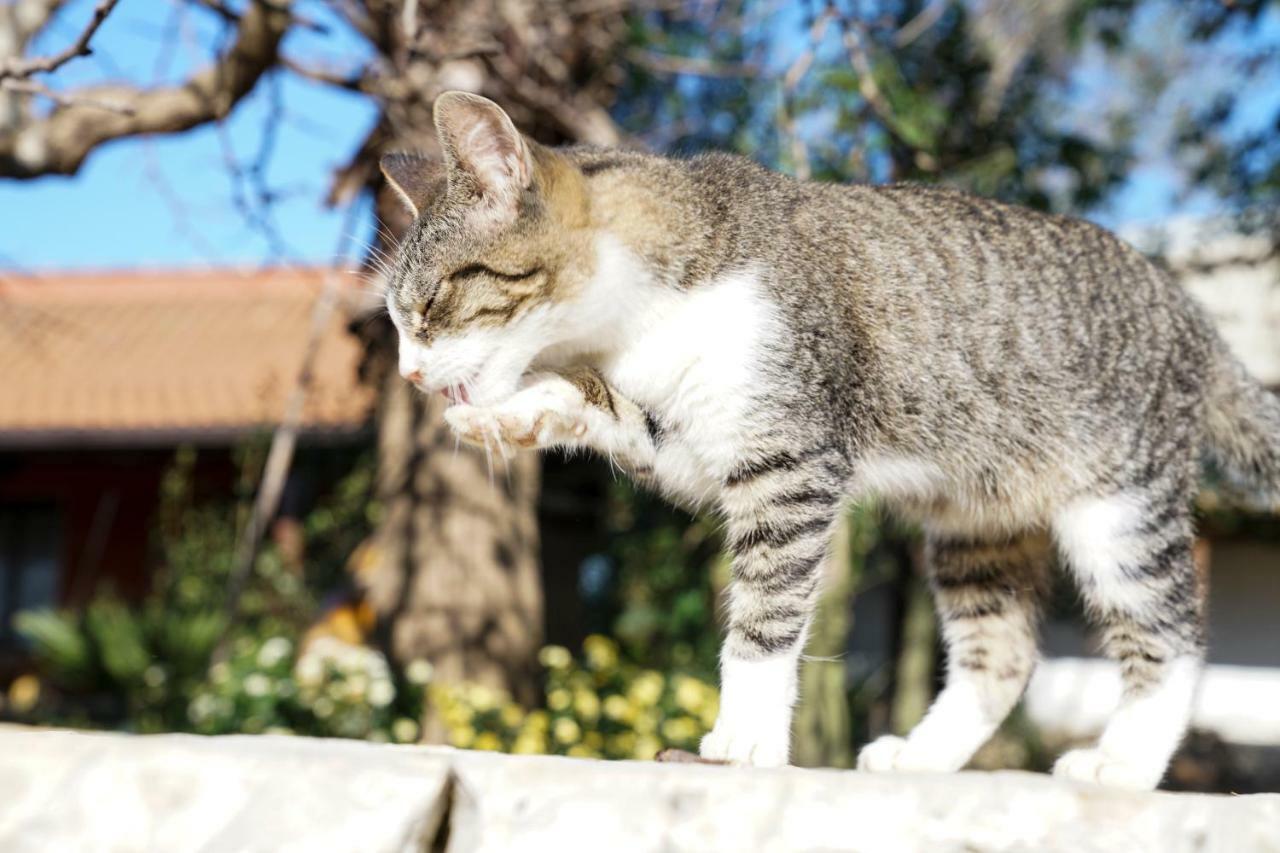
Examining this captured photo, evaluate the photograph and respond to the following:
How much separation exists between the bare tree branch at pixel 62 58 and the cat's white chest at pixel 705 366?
4.59 ft

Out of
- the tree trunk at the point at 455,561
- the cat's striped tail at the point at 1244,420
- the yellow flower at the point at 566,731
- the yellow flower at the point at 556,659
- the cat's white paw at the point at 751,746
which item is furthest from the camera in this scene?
the tree trunk at the point at 455,561

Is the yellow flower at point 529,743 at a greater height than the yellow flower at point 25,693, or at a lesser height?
greater

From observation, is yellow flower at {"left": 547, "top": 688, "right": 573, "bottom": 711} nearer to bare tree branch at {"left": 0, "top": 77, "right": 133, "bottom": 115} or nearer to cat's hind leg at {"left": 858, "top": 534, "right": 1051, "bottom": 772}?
cat's hind leg at {"left": 858, "top": 534, "right": 1051, "bottom": 772}

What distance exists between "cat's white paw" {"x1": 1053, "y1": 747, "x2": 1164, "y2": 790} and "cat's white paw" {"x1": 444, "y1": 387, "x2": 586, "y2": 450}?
51.8 inches

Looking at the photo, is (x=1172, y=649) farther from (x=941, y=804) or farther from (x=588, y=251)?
(x=588, y=251)

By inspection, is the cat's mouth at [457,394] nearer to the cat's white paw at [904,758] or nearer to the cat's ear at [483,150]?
the cat's ear at [483,150]

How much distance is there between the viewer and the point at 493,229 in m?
2.59

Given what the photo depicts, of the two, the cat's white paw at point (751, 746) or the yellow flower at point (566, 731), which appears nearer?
the cat's white paw at point (751, 746)

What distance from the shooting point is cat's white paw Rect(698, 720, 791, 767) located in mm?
2428

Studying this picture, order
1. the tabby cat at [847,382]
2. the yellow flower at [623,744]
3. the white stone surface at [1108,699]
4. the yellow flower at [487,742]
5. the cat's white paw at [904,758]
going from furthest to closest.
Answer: the white stone surface at [1108,699] → the yellow flower at [623,744] → the yellow flower at [487,742] → the cat's white paw at [904,758] → the tabby cat at [847,382]

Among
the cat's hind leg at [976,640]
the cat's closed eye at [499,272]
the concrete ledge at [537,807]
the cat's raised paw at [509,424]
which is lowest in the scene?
the concrete ledge at [537,807]

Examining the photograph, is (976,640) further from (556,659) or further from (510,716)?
(556,659)

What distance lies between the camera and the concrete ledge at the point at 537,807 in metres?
1.97

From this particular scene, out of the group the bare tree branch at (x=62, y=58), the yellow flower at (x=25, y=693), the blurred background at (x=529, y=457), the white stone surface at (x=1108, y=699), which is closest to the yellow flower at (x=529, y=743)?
the blurred background at (x=529, y=457)
